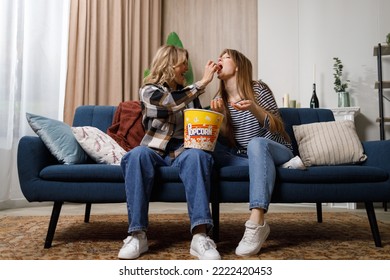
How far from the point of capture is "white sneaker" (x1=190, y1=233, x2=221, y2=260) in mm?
1443

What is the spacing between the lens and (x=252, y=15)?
418 centimetres

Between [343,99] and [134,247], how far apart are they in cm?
278

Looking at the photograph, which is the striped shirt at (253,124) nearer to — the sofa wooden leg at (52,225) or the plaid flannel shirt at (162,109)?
the plaid flannel shirt at (162,109)

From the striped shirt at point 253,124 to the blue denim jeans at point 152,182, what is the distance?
0.35 metres

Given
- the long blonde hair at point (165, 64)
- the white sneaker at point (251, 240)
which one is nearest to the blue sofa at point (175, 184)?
the white sneaker at point (251, 240)

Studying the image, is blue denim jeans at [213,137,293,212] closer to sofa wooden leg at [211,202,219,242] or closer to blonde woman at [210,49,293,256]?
blonde woman at [210,49,293,256]

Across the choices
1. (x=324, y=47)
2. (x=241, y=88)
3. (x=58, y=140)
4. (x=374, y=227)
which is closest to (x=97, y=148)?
(x=58, y=140)

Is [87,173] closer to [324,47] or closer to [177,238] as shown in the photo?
[177,238]

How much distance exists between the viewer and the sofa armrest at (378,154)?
184cm

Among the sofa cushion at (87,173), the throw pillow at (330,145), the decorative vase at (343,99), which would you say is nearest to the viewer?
the sofa cushion at (87,173)

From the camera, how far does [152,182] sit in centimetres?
160

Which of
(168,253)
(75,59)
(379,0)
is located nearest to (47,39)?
(75,59)

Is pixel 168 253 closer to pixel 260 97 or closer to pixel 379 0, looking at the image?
pixel 260 97
